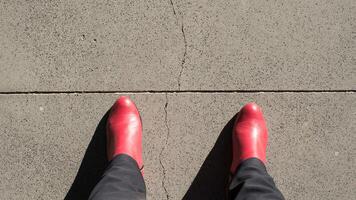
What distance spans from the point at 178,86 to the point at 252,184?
0.79 m

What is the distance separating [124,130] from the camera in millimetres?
2451

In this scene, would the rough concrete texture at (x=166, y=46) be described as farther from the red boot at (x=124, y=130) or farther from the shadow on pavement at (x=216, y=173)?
the shadow on pavement at (x=216, y=173)

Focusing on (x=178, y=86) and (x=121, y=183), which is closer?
(x=121, y=183)

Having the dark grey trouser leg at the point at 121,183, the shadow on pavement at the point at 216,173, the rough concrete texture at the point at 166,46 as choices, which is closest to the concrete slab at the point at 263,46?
the rough concrete texture at the point at 166,46

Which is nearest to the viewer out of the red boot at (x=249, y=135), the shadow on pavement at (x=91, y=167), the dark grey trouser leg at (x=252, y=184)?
the dark grey trouser leg at (x=252, y=184)

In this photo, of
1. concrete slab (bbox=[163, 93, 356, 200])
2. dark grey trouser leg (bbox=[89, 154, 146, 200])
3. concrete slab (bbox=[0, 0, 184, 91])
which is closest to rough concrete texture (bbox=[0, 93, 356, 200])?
concrete slab (bbox=[163, 93, 356, 200])

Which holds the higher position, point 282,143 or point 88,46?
point 88,46

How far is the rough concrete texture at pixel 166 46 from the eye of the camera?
251cm

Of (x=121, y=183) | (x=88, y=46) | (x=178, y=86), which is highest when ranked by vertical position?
(x=88, y=46)

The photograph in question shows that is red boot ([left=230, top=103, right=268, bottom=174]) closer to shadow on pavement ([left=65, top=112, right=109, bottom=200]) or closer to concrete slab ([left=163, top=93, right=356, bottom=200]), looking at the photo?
concrete slab ([left=163, top=93, right=356, bottom=200])

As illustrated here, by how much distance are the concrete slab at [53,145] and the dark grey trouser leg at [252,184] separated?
53 centimetres

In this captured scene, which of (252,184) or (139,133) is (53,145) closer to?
(139,133)

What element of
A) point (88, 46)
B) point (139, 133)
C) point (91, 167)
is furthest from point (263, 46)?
point (91, 167)

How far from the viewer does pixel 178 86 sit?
2514mm
